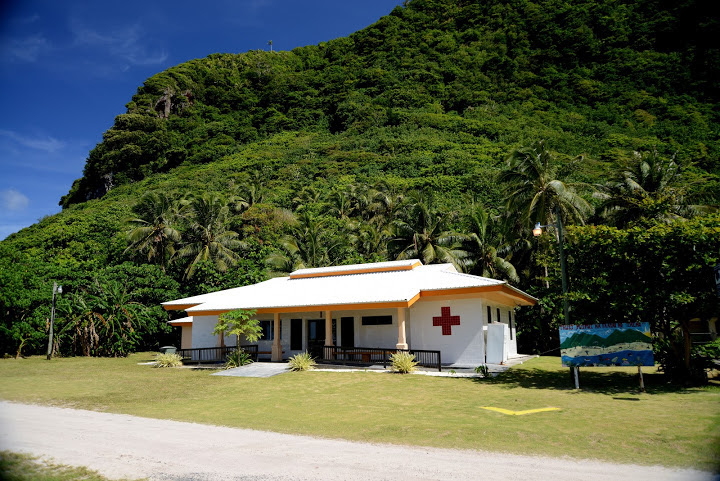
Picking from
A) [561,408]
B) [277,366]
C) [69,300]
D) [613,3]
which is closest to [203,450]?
[561,408]

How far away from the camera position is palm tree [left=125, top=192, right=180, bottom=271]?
3769 centimetres

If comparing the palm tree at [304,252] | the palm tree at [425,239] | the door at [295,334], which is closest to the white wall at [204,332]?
the door at [295,334]

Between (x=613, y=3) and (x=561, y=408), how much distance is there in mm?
115832

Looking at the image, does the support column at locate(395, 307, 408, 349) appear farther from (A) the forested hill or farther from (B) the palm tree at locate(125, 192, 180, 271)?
(A) the forested hill

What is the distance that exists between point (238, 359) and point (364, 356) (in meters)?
5.74

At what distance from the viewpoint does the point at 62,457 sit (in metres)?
6.72

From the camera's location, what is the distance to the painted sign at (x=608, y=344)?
42.4ft

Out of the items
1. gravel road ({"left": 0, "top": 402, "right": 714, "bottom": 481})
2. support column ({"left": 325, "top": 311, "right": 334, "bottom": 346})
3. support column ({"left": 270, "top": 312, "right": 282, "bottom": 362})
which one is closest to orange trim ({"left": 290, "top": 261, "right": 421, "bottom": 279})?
support column ({"left": 325, "top": 311, "right": 334, "bottom": 346})

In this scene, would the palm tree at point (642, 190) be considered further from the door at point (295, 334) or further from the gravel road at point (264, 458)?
the gravel road at point (264, 458)

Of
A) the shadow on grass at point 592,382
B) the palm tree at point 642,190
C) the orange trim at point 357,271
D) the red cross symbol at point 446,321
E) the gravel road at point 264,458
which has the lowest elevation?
the shadow on grass at point 592,382

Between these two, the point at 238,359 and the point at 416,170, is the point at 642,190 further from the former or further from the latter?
the point at 416,170

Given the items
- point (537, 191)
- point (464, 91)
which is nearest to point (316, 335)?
point (537, 191)

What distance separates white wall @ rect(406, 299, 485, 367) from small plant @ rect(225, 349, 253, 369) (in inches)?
302

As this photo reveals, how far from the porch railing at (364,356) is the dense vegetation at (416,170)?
19.4 ft
